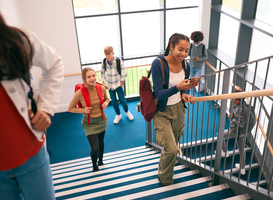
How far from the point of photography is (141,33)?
6.60 metres

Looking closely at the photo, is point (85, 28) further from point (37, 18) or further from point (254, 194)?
point (254, 194)

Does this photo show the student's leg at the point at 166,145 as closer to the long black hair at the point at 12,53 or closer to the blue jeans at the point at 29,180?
the blue jeans at the point at 29,180

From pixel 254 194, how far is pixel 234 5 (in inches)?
200

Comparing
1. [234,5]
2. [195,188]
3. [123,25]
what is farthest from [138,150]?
[234,5]

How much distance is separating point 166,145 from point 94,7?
180 inches

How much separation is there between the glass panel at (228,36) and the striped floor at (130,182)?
3.55 m

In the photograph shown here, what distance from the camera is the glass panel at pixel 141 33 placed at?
6.39 metres

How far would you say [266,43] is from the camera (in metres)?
4.98

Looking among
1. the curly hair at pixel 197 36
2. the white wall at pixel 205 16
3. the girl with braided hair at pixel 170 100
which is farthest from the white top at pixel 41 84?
the white wall at pixel 205 16

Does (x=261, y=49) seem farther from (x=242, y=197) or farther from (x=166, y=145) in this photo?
(x=242, y=197)

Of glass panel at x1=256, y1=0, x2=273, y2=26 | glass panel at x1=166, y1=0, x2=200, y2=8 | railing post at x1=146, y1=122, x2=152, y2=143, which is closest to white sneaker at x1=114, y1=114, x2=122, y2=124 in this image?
railing post at x1=146, y1=122, x2=152, y2=143

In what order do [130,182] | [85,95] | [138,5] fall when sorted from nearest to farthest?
[130,182] → [85,95] → [138,5]

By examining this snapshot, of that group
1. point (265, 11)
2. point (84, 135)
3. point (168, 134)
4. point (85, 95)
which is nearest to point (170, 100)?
point (168, 134)

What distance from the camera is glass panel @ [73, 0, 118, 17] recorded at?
595cm
